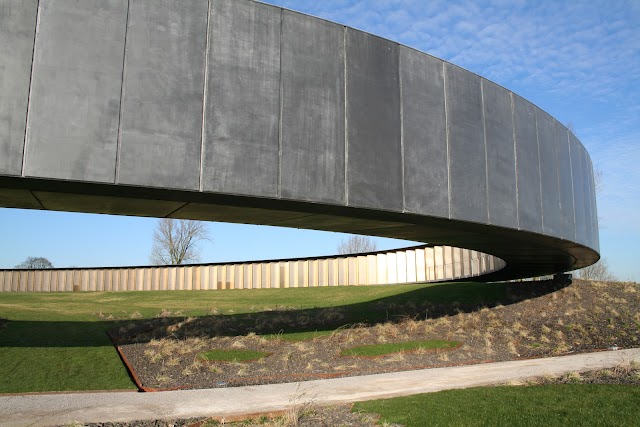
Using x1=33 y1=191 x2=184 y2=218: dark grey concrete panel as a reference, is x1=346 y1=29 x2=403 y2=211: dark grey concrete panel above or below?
above

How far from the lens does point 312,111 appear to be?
41.4 ft

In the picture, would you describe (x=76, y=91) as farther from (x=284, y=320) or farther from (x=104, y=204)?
(x=284, y=320)

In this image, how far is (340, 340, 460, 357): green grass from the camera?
737 inches

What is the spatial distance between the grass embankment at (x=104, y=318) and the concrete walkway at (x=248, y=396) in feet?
5.46

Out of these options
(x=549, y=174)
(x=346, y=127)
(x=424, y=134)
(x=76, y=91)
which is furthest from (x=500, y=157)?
(x=76, y=91)

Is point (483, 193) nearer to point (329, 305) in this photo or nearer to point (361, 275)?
point (329, 305)

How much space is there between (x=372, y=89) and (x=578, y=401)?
8.45 metres

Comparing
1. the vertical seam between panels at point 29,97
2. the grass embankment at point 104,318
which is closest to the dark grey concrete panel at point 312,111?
the vertical seam between panels at point 29,97

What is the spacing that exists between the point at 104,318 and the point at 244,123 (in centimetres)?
1598

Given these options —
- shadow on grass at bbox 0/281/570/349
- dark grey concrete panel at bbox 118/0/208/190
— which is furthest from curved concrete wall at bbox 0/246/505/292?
dark grey concrete panel at bbox 118/0/208/190

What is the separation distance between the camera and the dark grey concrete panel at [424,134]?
46.4ft

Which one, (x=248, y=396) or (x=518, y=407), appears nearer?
(x=518, y=407)

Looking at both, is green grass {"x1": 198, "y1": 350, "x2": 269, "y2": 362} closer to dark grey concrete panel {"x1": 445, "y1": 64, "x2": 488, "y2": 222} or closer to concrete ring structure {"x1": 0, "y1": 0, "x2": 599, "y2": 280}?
concrete ring structure {"x1": 0, "y1": 0, "x2": 599, "y2": 280}

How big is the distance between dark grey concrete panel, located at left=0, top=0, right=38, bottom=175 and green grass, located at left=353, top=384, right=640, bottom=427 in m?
8.27
